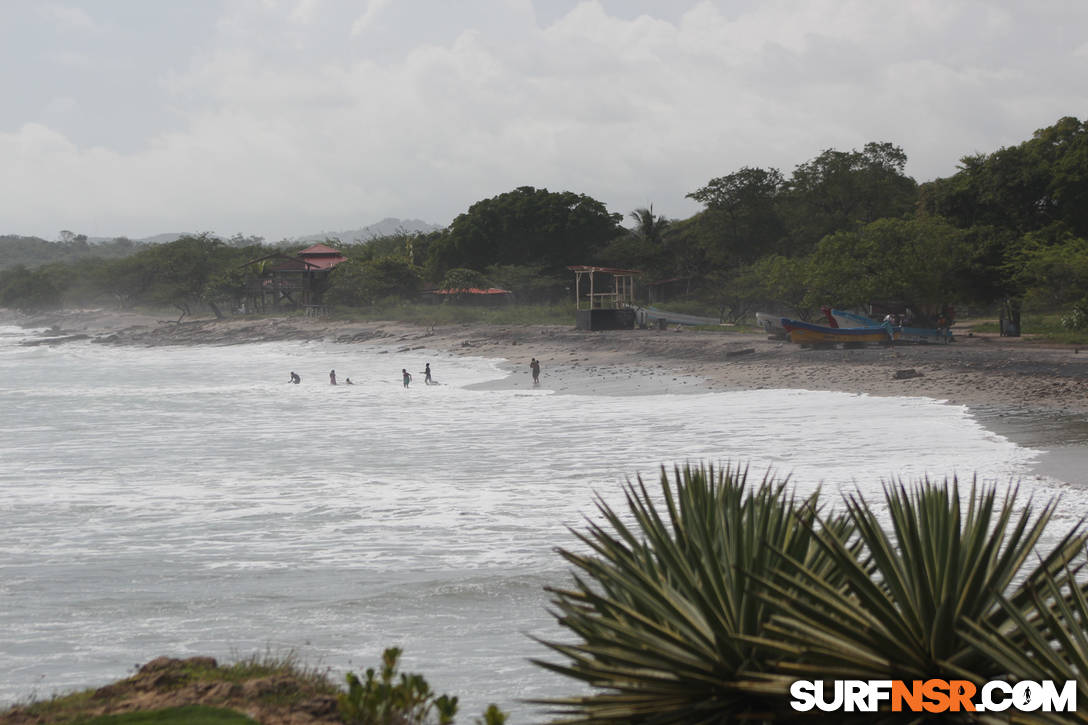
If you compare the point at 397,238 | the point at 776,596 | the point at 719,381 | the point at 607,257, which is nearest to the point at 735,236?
the point at 607,257

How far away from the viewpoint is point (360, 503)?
46.2 feet

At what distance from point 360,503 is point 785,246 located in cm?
5001

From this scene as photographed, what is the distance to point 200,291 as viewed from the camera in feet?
285

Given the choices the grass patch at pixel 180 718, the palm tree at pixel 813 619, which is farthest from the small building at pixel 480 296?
the palm tree at pixel 813 619

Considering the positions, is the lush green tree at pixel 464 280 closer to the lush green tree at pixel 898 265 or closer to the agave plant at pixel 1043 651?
the lush green tree at pixel 898 265

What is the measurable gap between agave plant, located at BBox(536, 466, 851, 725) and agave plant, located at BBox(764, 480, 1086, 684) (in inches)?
4.8

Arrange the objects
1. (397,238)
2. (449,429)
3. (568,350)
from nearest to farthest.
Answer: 1. (449,429)
2. (568,350)
3. (397,238)

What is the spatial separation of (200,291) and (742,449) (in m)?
77.2

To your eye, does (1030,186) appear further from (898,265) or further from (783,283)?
(783,283)

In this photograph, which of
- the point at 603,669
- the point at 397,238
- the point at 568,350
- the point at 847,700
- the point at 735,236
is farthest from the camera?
the point at 397,238

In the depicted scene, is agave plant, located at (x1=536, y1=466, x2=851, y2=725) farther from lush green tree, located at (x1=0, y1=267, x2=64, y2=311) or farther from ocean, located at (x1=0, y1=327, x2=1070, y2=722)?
lush green tree, located at (x1=0, y1=267, x2=64, y2=311)

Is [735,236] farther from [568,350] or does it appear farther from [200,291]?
[200,291]

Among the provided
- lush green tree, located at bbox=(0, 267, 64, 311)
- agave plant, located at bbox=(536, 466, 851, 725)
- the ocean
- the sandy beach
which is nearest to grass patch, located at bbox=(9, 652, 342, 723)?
the ocean

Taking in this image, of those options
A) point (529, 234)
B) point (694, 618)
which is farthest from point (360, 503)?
point (529, 234)
